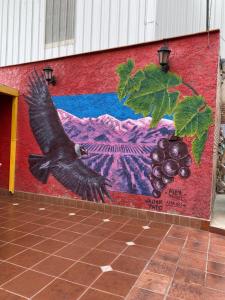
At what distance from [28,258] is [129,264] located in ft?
3.72

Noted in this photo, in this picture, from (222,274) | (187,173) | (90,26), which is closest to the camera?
(222,274)

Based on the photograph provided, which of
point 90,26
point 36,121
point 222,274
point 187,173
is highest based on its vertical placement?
point 90,26

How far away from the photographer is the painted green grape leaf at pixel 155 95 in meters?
4.54

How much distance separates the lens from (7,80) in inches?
256

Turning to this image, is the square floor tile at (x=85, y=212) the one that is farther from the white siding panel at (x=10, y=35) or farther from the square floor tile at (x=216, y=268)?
the white siding panel at (x=10, y=35)

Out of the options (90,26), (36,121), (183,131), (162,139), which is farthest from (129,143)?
(90,26)

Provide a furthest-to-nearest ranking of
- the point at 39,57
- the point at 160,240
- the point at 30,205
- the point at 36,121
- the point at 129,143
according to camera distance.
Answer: the point at 39,57, the point at 36,121, the point at 30,205, the point at 129,143, the point at 160,240

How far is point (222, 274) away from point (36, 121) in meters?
4.65

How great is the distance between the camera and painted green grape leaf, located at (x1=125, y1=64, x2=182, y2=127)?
4.54m

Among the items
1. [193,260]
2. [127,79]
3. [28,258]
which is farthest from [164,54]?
[28,258]

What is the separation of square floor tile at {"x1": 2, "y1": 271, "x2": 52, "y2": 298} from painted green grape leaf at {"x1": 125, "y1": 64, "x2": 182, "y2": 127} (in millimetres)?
3002

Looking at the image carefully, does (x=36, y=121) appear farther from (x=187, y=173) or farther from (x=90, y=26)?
(x=187, y=173)

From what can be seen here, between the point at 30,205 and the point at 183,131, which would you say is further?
the point at 30,205

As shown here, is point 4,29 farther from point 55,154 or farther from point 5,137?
point 55,154
